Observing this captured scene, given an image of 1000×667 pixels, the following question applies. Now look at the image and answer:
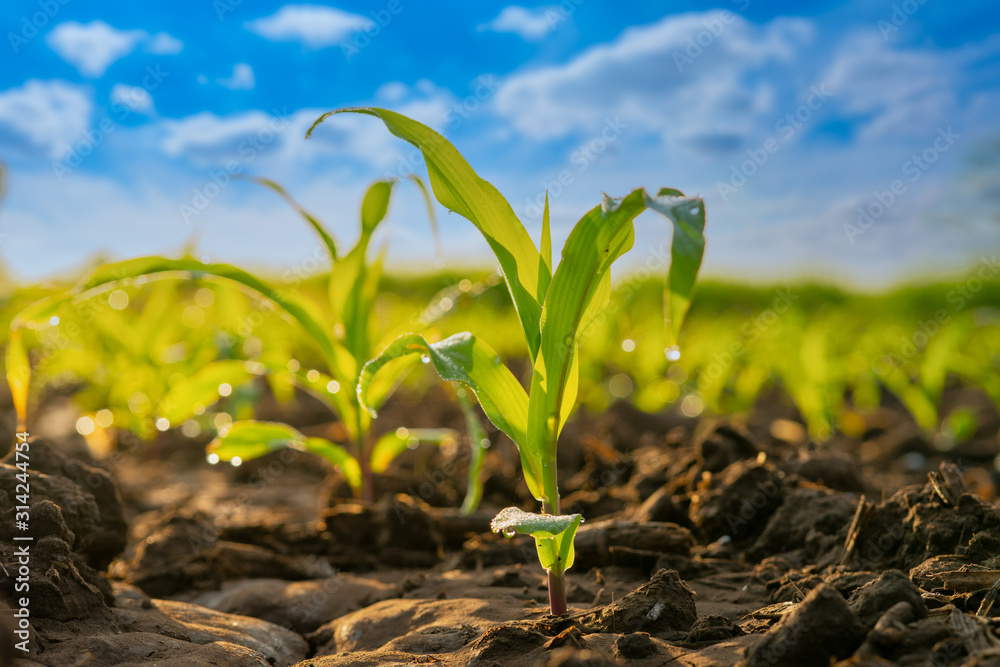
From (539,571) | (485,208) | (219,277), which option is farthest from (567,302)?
(219,277)

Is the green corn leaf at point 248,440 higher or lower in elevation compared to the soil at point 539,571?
higher

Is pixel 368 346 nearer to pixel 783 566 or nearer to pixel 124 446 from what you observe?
pixel 783 566

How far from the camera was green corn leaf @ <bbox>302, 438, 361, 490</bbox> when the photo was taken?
2021 millimetres

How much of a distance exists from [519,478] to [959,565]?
1534 millimetres

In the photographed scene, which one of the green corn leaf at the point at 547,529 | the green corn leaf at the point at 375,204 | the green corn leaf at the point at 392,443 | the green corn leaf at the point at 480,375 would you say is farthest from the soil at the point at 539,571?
the green corn leaf at the point at 375,204

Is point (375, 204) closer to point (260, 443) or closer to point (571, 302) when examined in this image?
point (260, 443)

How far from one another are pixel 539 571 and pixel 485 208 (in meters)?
1.00

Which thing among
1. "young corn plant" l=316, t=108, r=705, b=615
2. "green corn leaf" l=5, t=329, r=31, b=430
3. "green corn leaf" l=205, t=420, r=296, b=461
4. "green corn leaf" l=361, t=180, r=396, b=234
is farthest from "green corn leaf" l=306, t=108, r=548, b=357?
"green corn leaf" l=205, t=420, r=296, b=461

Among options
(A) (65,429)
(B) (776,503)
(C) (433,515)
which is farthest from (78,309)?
(B) (776,503)

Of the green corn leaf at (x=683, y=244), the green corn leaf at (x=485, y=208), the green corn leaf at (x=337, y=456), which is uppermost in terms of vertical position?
the green corn leaf at (x=485, y=208)

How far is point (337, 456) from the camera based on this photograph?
6.73 ft

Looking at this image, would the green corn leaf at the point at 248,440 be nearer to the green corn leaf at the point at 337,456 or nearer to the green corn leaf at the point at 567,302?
the green corn leaf at the point at 337,456

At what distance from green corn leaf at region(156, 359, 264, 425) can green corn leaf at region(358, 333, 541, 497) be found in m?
1.12

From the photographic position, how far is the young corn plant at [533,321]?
110 centimetres
